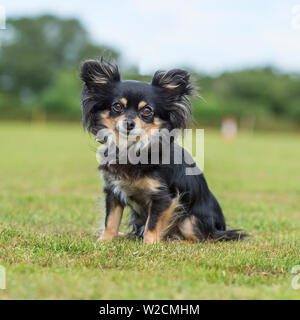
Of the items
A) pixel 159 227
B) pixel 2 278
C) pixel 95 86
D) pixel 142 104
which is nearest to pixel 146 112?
pixel 142 104

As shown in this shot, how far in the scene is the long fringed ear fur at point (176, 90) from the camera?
452cm

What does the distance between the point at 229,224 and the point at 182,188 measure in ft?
5.58

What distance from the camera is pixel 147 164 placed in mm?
4332

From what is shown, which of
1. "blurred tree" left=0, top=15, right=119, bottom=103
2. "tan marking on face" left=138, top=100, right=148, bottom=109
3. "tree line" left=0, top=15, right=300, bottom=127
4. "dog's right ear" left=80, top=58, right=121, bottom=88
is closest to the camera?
"tan marking on face" left=138, top=100, right=148, bottom=109

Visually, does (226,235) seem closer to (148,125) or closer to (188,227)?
(188,227)

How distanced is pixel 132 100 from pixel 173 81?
1.79ft

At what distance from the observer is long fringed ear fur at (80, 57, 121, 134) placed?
449 cm

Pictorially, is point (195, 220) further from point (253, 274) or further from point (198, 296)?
point (198, 296)

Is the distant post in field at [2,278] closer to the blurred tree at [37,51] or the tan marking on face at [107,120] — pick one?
the tan marking on face at [107,120]

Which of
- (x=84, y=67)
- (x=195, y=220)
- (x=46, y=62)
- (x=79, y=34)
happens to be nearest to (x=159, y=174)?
(x=195, y=220)

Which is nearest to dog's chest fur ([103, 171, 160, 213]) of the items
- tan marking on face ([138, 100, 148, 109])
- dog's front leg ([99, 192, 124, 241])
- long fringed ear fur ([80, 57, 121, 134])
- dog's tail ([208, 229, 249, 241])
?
dog's front leg ([99, 192, 124, 241])

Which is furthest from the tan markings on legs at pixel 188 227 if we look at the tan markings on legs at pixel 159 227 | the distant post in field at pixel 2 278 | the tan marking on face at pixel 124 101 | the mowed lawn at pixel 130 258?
the distant post in field at pixel 2 278

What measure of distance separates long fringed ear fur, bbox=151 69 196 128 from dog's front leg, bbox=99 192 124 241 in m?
0.97

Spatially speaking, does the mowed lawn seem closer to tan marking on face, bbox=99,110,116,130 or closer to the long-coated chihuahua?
the long-coated chihuahua
